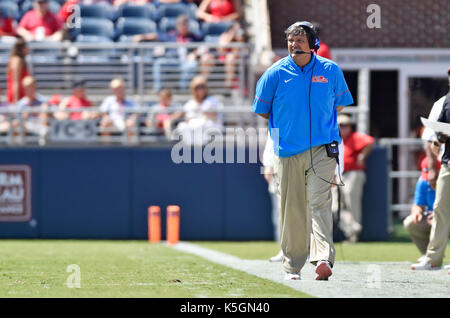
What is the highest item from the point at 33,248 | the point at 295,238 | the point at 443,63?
the point at 443,63

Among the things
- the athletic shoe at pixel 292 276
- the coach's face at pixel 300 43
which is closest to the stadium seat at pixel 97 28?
the coach's face at pixel 300 43

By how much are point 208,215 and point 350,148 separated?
231 centimetres

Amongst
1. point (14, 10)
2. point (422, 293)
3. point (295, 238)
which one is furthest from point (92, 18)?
point (422, 293)

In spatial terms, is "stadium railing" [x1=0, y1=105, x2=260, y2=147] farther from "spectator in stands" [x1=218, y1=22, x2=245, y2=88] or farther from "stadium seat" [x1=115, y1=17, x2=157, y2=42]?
"stadium seat" [x1=115, y1=17, x2=157, y2=42]

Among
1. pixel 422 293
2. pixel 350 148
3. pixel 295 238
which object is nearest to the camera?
pixel 422 293

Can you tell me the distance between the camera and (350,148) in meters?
15.1

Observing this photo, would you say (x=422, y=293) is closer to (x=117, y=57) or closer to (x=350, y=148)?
(x=350, y=148)

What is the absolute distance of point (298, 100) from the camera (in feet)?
27.5

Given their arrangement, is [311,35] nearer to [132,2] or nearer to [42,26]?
[42,26]

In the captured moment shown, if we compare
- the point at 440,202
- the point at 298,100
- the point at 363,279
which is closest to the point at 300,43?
the point at 298,100

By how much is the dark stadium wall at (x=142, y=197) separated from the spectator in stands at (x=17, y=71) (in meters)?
1.36

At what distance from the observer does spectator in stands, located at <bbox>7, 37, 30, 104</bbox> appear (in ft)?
52.9

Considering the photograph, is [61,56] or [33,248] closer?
[33,248]

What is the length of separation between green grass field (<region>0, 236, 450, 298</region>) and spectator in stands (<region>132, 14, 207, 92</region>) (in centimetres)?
313
